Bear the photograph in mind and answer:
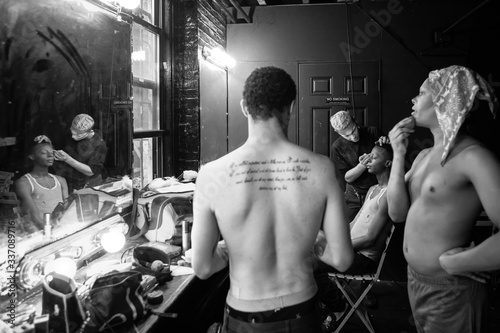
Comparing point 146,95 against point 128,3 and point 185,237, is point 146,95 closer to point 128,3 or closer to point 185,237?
point 128,3

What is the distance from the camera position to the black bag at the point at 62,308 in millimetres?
1611

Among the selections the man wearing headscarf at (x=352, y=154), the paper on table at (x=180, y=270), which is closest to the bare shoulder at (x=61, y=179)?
the paper on table at (x=180, y=270)

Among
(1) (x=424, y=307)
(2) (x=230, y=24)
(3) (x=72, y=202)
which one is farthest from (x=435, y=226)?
(2) (x=230, y=24)

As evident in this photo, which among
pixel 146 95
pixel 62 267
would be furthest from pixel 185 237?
pixel 146 95

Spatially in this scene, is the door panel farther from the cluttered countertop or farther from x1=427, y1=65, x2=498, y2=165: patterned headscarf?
x1=427, y1=65, x2=498, y2=165: patterned headscarf

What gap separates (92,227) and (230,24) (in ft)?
13.4

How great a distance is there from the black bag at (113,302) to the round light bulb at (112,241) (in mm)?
757

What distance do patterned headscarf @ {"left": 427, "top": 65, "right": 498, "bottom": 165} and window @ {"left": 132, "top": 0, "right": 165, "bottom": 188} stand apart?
2.40 meters

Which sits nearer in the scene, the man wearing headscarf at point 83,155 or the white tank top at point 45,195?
the white tank top at point 45,195

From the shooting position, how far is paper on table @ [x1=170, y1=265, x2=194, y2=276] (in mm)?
2373

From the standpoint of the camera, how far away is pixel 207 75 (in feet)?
14.7

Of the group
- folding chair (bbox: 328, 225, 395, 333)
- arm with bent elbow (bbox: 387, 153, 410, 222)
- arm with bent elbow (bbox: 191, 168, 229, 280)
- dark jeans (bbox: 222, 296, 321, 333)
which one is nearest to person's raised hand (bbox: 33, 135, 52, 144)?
arm with bent elbow (bbox: 191, 168, 229, 280)

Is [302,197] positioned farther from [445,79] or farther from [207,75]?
[207,75]

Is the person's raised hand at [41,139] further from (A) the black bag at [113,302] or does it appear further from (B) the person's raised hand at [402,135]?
(B) the person's raised hand at [402,135]
